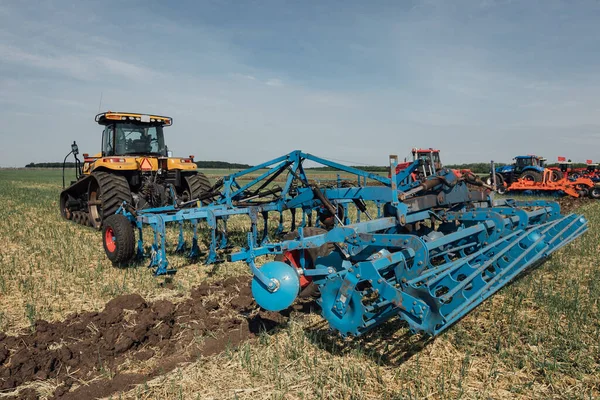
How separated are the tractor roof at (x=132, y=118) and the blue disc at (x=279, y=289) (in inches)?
260

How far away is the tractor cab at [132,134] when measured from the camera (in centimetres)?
867

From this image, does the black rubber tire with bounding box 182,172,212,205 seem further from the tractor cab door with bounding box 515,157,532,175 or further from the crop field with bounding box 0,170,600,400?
the tractor cab door with bounding box 515,157,532,175

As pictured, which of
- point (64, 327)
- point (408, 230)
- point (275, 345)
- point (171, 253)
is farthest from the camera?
point (171, 253)

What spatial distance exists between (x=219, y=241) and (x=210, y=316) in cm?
302

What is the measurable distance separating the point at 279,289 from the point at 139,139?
707 cm

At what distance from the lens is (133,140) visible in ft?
29.5

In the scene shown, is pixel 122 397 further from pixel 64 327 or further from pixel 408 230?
pixel 408 230

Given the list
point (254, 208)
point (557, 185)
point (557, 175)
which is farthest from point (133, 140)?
point (557, 175)

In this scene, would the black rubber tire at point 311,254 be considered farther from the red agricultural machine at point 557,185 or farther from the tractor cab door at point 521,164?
the tractor cab door at point 521,164

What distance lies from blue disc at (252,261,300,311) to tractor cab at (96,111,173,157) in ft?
21.8

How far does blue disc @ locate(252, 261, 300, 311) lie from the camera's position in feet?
10.4

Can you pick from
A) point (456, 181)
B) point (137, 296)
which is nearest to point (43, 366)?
point (137, 296)

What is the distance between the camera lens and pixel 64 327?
3.80m

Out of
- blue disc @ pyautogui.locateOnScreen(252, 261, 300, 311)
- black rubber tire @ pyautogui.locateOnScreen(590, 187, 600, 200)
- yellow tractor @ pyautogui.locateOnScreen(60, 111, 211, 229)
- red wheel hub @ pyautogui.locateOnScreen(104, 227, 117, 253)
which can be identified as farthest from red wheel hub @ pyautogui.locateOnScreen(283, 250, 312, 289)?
black rubber tire @ pyautogui.locateOnScreen(590, 187, 600, 200)
